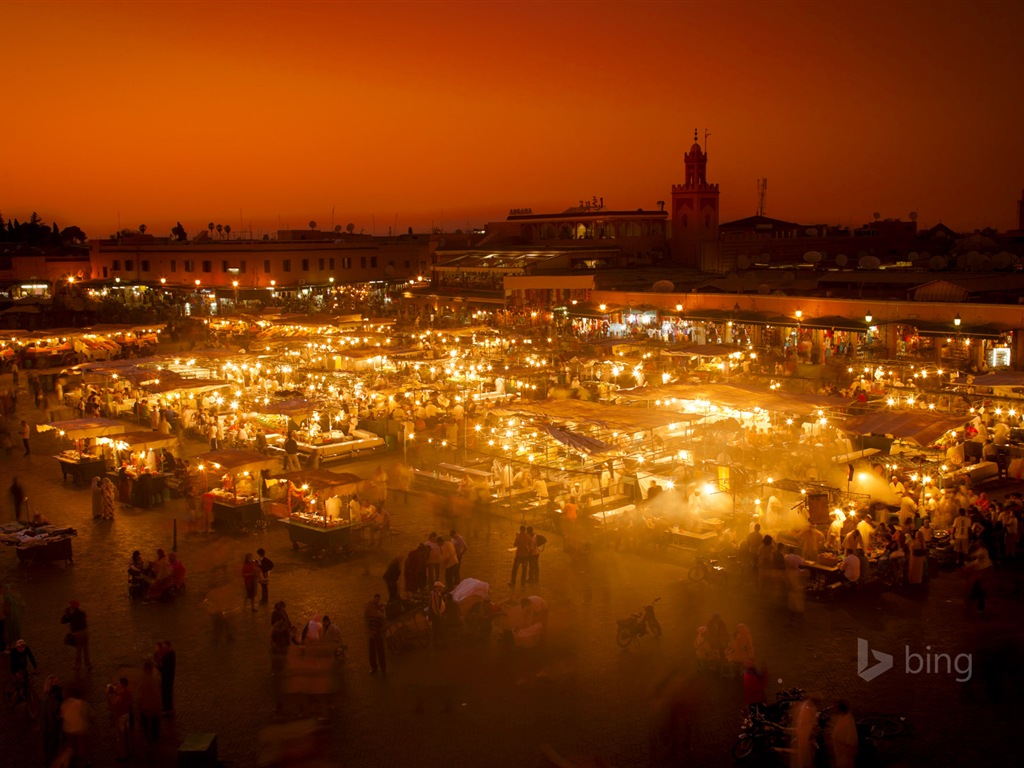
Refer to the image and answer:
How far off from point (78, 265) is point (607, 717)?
219 ft

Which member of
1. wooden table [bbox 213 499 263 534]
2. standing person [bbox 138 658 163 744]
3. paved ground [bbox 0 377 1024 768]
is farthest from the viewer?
wooden table [bbox 213 499 263 534]

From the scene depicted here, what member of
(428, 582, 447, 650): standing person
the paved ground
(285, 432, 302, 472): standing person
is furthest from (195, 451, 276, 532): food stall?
(428, 582, 447, 650): standing person

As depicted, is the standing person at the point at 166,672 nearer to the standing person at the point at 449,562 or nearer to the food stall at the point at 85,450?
the standing person at the point at 449,562

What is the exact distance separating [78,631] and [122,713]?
5.53ft

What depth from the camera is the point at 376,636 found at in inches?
404

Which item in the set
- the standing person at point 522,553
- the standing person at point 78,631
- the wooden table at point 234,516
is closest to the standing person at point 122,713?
the standing person at point 78,631

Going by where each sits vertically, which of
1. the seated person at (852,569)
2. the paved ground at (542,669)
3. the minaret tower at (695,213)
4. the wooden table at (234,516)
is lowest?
the paved ground at (542,669)

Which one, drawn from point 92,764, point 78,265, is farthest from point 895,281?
point 78,265

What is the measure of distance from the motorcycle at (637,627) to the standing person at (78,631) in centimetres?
605

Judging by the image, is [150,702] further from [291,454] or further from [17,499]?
[291,454]

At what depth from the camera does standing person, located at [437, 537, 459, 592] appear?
12.6m

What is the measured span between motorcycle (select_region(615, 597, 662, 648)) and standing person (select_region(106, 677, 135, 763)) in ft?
17.3

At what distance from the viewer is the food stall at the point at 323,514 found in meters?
14.2

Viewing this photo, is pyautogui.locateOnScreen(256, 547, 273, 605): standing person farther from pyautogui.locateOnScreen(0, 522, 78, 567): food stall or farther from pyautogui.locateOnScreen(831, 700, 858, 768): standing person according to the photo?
pyautogui.locateOnScreen(831, 700, 858, 768): standing person
